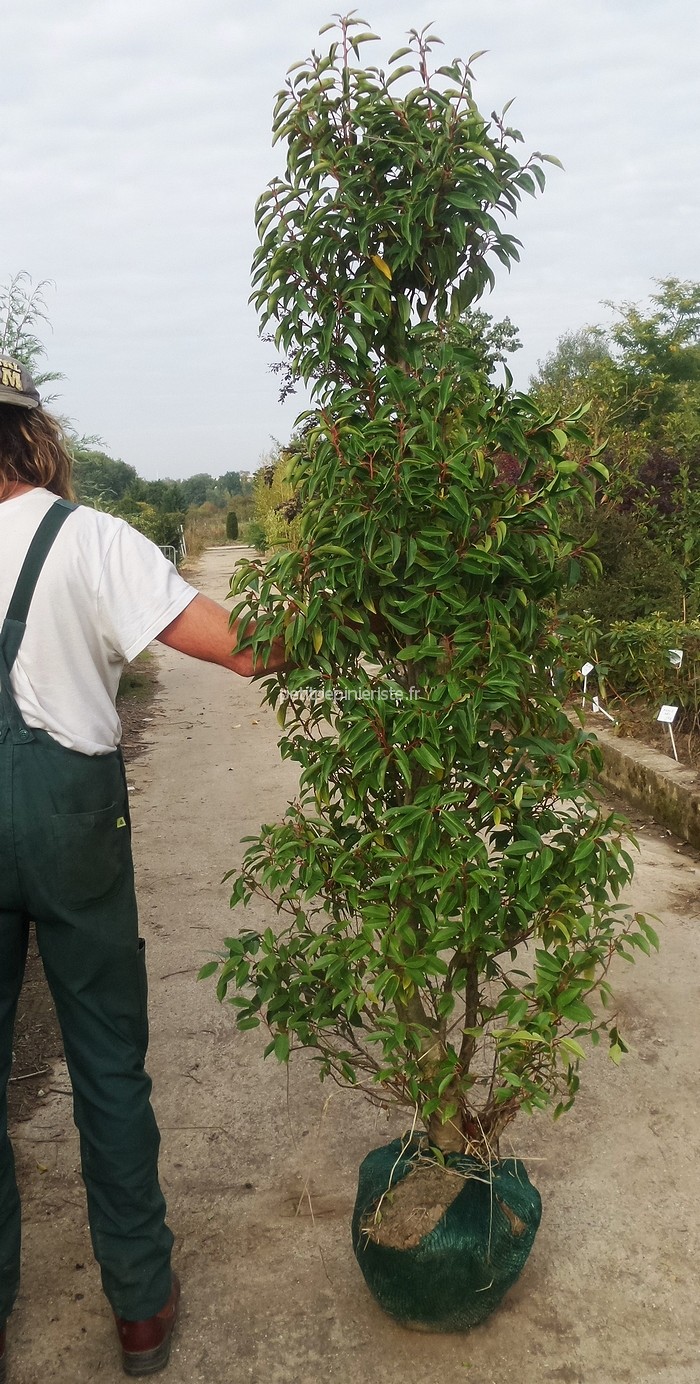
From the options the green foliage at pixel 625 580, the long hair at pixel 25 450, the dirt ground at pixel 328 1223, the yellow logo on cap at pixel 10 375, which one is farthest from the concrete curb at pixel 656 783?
the yellow logo on cap at pixel 10 375

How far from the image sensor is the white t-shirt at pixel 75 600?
6.82ft

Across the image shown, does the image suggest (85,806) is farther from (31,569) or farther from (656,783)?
(656,783)

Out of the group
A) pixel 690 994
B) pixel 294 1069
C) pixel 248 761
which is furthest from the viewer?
pixel 248 761

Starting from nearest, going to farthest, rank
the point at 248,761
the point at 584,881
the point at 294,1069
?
1. the point at 584,881
2. the point at 294,1069
3. the point at 248,761

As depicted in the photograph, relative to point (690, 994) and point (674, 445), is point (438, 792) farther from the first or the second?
point (674, 445)

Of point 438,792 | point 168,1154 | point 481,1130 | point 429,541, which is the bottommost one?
point 168,1154

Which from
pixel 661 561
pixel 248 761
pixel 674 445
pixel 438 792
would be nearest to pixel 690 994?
pixel 438 792

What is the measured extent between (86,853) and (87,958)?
0.76 feet

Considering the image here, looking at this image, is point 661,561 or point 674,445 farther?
point 674,445

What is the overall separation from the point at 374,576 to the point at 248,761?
6012mm

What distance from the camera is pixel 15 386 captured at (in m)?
2.15

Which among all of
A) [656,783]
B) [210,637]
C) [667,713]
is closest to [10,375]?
[210,637]

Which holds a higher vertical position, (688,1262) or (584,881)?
(584,881)

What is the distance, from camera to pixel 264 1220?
279 cm
